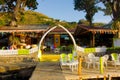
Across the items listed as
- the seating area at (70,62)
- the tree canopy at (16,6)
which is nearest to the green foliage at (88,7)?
the tree canopy at (16,6)

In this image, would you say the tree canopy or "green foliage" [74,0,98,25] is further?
"green foliage" [74,0,98,25]

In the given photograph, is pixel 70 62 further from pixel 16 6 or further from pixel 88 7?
pixel 88 7

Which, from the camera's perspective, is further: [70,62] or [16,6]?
[16,6]

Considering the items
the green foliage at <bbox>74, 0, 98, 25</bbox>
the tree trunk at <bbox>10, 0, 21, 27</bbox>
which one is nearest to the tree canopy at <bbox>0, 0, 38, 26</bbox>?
the tree trunk at <bbox>10, 0, 21, 27</bbox>

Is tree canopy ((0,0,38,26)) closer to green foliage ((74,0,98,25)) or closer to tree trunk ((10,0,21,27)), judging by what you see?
tree trunk ((10,0,21,27))

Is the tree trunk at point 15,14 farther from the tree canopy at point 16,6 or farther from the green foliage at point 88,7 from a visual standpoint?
the green foliage at point 88,7

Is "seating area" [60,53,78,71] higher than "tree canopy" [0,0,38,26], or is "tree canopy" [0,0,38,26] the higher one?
"tree canopy" [0,0,38,26]

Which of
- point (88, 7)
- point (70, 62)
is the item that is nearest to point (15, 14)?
point (70, 62)

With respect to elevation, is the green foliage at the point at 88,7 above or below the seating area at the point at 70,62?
above

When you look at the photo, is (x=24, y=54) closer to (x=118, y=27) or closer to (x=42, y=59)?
(x=42, y=59)

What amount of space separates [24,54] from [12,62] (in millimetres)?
1344

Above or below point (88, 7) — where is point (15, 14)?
below

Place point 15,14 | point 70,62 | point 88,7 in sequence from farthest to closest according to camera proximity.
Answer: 1. point 88,7
2. point 15,14
3. point 70,62

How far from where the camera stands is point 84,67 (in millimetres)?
23359
